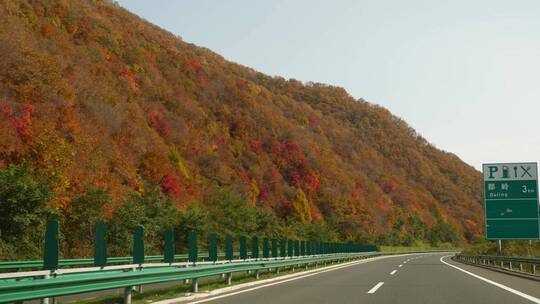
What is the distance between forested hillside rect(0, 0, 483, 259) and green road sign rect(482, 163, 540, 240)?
72.2 feet

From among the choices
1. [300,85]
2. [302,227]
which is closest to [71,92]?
[302,227]

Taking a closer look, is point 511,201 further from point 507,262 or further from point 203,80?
point 203,80

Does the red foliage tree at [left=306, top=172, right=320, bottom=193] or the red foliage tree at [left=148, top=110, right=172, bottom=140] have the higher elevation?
the red foliage tree at [left=148, top=110, right=172, bottom=140]

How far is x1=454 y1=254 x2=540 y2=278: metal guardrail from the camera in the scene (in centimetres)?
2462

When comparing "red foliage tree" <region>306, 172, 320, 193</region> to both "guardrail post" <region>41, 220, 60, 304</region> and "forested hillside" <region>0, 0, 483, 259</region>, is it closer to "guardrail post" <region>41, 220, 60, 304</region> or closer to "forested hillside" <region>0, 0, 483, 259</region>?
"forested hillside" <region>0, 0, 483, 259</region>

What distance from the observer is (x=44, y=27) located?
6309 cm

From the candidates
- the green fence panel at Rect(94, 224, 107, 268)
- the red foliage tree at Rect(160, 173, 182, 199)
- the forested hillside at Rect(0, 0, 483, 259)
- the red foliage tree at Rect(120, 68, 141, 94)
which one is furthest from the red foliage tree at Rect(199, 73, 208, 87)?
the green fence panel at Rect(94, 224, 107, 268)

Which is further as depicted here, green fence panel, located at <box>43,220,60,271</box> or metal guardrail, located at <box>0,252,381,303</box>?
green fence panel, located at <box>43,220,60,271</box>

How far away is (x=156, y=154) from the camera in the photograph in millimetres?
62625

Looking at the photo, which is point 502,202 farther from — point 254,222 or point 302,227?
point 302,227

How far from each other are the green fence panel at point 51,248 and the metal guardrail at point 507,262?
19.2m

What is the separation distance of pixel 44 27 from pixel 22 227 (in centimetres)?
4071

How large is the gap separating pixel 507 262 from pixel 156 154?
131 feet

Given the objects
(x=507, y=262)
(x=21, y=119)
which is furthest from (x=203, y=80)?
(x=507, y=262)
